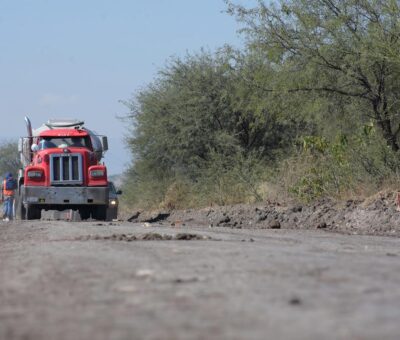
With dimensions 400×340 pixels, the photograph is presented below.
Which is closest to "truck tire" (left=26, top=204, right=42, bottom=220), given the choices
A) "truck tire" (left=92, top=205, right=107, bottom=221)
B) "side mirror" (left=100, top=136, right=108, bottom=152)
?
"truck tire" (left=92, top=205, right=107, bottom=221)

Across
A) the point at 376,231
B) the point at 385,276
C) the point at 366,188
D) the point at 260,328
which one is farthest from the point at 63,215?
the point at 260,328

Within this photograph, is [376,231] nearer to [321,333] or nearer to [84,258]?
[84,258]

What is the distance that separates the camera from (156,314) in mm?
6191

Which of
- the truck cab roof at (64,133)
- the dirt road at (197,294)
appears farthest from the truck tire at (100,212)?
the dirt road at (197,294)

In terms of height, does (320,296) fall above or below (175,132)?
below

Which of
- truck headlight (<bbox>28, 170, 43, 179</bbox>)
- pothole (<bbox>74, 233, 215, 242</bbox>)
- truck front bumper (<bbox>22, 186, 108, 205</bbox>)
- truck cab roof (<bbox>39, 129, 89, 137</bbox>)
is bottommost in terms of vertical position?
pothole (<bbox>74, 233, 215, 242</bbox>)

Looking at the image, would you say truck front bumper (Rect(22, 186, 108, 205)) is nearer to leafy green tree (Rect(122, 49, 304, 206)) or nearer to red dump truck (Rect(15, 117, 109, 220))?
red dump truck (Rect(15, 117, 109, 220))

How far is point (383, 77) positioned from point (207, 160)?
14.2 m

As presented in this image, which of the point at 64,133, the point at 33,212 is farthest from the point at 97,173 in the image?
the point at 33,212

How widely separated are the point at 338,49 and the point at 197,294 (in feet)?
59.5

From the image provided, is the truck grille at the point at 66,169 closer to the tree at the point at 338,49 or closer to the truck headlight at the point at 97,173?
the truck headlight at the point at 97,173

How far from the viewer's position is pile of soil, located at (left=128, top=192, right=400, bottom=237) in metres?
20.2

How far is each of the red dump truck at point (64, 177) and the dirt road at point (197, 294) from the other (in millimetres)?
15155

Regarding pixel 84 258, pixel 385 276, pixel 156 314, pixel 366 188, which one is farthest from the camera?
pixel 366 188
